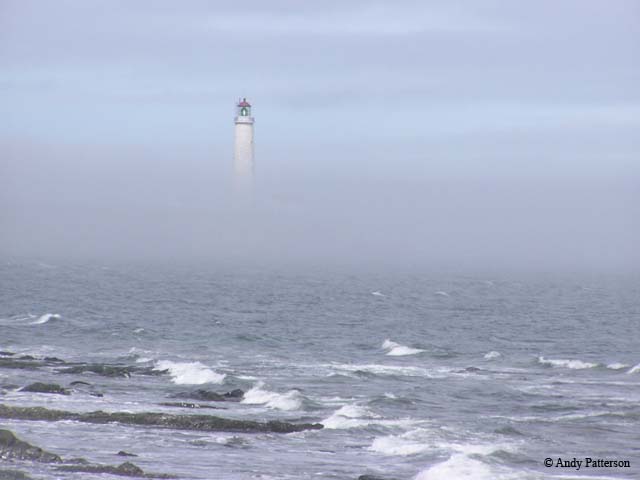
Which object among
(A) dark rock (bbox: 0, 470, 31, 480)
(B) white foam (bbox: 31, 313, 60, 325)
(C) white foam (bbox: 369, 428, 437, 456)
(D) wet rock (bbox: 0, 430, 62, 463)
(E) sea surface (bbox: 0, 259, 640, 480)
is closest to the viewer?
(A) dark rock (bbox: 0, 470, 31, 480)

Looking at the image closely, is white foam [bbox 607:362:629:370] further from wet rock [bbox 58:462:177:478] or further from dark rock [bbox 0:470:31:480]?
dark rock [bbox 0:470:31:480]

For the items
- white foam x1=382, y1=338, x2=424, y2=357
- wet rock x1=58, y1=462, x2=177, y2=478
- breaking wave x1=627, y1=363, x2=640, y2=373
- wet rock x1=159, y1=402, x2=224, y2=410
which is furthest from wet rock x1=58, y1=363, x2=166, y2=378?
breaking wave x1=627, y1=363, x2=640, y2=373

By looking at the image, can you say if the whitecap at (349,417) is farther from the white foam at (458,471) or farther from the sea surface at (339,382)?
the white foam at (458,471)

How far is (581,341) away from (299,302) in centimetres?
3903

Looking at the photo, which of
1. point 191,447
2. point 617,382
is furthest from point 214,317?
point 191,447

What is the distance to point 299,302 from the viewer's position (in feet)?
342

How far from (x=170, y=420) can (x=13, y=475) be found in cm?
960

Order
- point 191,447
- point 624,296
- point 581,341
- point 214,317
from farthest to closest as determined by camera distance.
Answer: point 624,296 → point 214,317 → point 581,341 → point 191,447

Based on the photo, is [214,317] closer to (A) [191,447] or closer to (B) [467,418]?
(B) [467,418]

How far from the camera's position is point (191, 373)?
48438 millimetres

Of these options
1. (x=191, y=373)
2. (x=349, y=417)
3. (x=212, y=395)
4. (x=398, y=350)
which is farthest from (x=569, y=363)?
(x=212, y=395)

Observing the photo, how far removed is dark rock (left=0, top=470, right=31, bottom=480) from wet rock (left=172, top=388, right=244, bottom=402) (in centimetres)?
1489

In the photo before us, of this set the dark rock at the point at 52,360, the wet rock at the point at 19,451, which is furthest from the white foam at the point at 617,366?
the wet rock at the point at 19,451

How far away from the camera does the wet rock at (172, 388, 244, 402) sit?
41.8m
